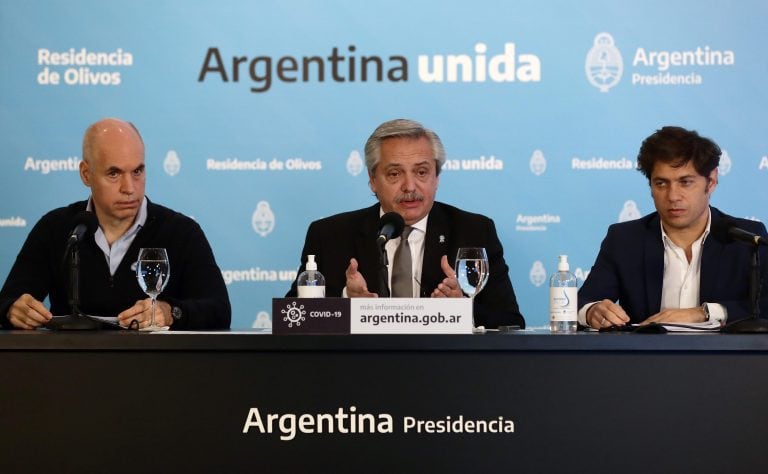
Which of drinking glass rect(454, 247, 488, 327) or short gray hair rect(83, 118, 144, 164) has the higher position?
short gray hair rect(83, 118, 144, 164)

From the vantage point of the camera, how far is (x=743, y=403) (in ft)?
8.17

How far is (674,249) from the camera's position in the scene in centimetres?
358

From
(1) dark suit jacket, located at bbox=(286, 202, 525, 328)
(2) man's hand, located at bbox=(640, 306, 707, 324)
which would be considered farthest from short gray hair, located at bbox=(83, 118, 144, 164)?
(2) man's hand, located at bbox=(640, 306, 707, 324)

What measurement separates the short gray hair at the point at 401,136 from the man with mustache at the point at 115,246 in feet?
2.31

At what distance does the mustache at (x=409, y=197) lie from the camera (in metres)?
3.80

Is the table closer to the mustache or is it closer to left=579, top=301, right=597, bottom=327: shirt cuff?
left=579, top=301, right=597, bottom=327: shirt cuff

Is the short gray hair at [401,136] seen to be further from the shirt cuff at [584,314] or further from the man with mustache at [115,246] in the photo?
the shirt cuff at [584,314]

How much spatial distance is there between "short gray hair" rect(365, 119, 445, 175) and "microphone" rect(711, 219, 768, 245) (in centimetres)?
125

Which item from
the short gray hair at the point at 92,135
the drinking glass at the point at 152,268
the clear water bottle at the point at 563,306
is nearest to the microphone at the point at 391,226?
the clear water bottle at the point at 563,306

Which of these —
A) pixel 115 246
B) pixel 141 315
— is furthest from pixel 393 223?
pixel 115 246

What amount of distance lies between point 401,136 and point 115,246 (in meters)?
1.10

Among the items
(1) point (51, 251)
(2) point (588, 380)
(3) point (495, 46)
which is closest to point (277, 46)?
(3) point (495, 46)

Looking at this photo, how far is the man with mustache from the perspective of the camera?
3.72 metres

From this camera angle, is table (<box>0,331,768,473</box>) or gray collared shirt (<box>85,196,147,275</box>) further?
gray collared shirt (<box>85,196,147,275</box>)
